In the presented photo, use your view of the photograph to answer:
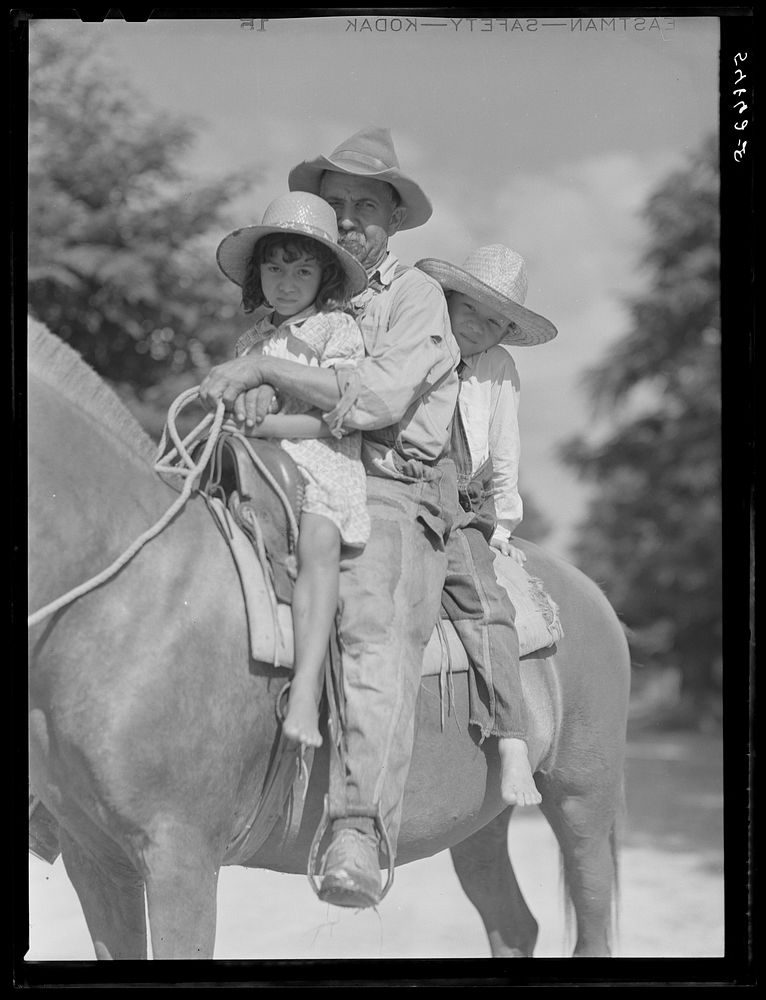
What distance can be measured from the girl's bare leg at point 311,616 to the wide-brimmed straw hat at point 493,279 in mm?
988

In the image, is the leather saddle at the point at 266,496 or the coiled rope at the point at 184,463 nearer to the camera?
the coiled rope at the point at 184,463

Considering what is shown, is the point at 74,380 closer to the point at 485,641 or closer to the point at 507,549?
the point at 485,641

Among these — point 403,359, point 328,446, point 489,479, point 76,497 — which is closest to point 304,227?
point 403,359

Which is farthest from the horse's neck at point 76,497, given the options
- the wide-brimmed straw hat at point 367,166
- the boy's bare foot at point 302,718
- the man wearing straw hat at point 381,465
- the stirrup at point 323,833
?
the wide-brimmed straw hat at point 367,166

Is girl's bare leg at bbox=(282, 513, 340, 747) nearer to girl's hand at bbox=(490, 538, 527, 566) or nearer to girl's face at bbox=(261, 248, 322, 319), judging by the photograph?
girl's face at bbox=(261, 248, 322, 319)

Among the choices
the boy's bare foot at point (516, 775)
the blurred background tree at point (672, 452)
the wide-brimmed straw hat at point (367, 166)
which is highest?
the blurred background tree at point (672, 452)

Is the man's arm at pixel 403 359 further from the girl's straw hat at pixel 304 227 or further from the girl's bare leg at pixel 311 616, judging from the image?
the girl's bare leg at pixel 311 616

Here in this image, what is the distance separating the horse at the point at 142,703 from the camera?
9.52 feet

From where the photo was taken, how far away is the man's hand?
319 cm

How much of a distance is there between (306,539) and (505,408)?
1010 mm

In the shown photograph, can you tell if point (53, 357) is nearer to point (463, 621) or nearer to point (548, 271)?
point (463, 621)

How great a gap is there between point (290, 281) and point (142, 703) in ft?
4.07

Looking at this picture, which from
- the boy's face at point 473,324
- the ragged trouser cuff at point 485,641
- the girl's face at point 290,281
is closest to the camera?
the girl's face at point 290,281

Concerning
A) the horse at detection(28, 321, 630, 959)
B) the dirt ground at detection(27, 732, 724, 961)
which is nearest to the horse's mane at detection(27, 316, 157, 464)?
the horse at detection(28, 321, 630, 959)
